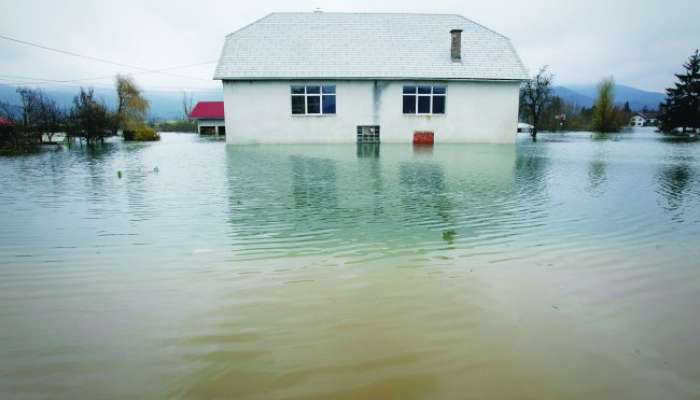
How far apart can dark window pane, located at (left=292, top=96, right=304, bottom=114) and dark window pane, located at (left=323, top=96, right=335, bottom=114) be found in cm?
134

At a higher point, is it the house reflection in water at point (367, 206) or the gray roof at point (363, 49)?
the gray roof at point (363, 49)

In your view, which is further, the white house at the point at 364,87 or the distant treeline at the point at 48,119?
the white house at the point at 364,87

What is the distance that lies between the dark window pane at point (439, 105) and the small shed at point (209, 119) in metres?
28.1

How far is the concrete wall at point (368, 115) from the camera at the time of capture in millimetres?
22359

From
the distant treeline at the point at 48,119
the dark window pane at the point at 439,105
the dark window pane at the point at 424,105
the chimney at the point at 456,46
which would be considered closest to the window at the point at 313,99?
the dark window pane at the point at 424,105

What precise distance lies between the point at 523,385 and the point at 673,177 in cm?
1119

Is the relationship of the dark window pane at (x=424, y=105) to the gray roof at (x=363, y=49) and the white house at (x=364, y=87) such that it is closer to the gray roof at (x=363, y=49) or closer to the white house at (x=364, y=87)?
the white house at (x=364, y=87)

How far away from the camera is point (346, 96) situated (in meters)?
22.7

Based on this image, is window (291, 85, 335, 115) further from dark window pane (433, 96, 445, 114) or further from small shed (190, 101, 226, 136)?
small shed (190, 101, 226, 136)

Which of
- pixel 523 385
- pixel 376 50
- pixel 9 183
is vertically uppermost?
pixel 376 50

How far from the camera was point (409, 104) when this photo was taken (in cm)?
2314

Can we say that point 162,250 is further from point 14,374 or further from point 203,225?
point 14,374

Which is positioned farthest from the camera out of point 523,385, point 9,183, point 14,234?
point 9,183

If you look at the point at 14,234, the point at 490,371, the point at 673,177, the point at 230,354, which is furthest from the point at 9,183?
the point at 673,177
